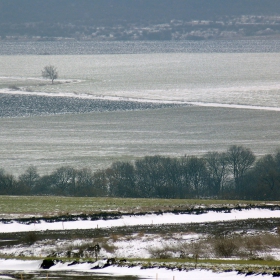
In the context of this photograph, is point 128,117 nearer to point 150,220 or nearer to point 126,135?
point 126,135

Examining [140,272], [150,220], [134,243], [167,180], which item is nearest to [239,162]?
[167,180]

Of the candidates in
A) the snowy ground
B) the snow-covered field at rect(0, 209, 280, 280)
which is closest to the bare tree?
the snow-covered field at rect(0, 209, 280, 280)

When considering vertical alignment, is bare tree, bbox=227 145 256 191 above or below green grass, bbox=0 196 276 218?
above

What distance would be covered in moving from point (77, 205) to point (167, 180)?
10161mm

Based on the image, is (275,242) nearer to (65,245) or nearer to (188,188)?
(65,245)

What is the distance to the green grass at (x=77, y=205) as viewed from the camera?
98.3ft

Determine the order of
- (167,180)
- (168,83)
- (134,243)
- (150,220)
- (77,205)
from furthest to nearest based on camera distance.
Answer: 1. (168,83)
2. (167,180)
3. (77,205)
4. (150,220)
5. (134,243)

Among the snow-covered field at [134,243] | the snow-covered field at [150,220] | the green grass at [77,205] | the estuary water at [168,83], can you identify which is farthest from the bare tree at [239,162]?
the estuary water at [168,83]

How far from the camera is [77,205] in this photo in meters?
31.8

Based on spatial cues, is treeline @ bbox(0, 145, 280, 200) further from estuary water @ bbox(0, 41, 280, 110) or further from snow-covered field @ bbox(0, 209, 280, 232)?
estuary water @ bbox(0, 41, 280, 110)

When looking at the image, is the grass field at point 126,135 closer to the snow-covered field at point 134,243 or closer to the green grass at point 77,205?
the green grass at point 77,205

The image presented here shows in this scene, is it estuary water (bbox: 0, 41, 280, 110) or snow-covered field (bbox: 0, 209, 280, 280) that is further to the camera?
estuary water (bbox: 0, 41, 280, 110)

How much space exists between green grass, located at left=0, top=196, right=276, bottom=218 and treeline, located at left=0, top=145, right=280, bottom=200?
6.20m

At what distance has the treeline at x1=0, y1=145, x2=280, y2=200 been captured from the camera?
39688 millimetres
